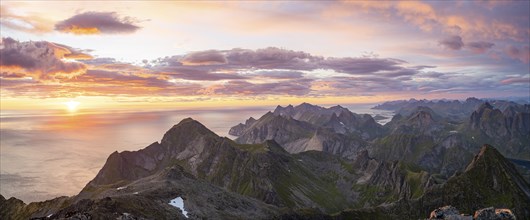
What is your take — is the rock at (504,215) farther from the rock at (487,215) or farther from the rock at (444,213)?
the rock at (444,213)

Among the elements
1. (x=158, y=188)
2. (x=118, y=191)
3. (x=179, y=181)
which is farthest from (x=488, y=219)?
(x=118, y=191)

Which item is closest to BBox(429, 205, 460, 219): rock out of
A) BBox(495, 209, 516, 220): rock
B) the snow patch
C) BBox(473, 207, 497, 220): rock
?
BBox(473, 207, 497, 220): rock

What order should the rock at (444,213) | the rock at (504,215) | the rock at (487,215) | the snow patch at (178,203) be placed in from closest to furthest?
the rock at (504,215) < the rock at (487,215) < the rock at (444,213) < the snow patch at (178,203)

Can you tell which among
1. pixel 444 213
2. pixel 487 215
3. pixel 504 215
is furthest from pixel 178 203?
pixel 504 215

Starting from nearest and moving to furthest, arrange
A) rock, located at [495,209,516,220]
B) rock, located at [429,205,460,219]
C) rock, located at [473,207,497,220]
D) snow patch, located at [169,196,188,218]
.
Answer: rock, located at [495,209,516,220], rock, located at [473,207,497,220], rock, located at [429,205,460,219], snow patch, located at [169,196,188,218]

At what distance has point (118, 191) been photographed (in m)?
187

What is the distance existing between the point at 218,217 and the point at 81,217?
6986 cm

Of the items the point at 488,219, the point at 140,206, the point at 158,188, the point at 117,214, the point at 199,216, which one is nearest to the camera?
the point at 488,219

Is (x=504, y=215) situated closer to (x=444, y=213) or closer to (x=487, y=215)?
(x=487, y=215)

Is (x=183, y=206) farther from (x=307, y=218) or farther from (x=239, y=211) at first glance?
(x=307, y=218)

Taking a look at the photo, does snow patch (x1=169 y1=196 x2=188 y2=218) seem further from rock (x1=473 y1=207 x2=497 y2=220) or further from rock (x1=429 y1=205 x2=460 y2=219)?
rock (x1=473 y1=207 x2=497 y2=220)

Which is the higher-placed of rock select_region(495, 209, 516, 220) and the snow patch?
rock select_region(495, 209, 516, 220)

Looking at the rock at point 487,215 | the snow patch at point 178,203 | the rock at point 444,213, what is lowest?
the snow patch at point 178,203

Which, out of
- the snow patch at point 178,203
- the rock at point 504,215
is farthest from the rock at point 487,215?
the snow patch at point 178,203
